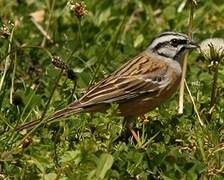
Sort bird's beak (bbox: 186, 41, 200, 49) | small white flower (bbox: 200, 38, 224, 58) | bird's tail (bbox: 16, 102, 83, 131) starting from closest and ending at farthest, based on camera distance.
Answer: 1. bird's tail (bbox: 16, 102, 83, 131)
2. small white flower (bbox: 200, 38, 224, 58)
3. bird's beak (bbox: 186, 41, 200, 49)

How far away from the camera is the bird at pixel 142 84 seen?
285 inches

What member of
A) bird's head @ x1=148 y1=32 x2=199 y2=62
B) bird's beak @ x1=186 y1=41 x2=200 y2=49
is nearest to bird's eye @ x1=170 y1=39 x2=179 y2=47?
bird's head @ x1=148 y1=32 x2=199 y2=62

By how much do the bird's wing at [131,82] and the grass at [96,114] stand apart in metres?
0.17

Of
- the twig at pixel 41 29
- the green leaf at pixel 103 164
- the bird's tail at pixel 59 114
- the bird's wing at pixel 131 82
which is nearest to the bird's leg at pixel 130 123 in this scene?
the bird's wing at pixel 131 82

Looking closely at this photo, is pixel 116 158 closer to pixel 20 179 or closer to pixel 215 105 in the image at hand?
pixel 20 179

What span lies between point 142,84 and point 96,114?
0.50m

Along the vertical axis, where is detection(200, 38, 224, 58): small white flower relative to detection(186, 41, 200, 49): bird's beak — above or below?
above

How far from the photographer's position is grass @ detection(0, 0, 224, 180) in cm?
630

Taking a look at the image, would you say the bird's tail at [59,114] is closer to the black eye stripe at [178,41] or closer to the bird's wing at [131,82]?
the bird's wing at [131,82]

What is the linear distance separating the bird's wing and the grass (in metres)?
0.17

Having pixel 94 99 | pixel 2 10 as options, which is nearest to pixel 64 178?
Result: pixel 94 99

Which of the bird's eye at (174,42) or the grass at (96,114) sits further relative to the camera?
the bird's eye at (174,42)

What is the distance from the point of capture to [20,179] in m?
6.16

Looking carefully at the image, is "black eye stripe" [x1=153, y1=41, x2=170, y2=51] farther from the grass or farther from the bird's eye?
the grass
